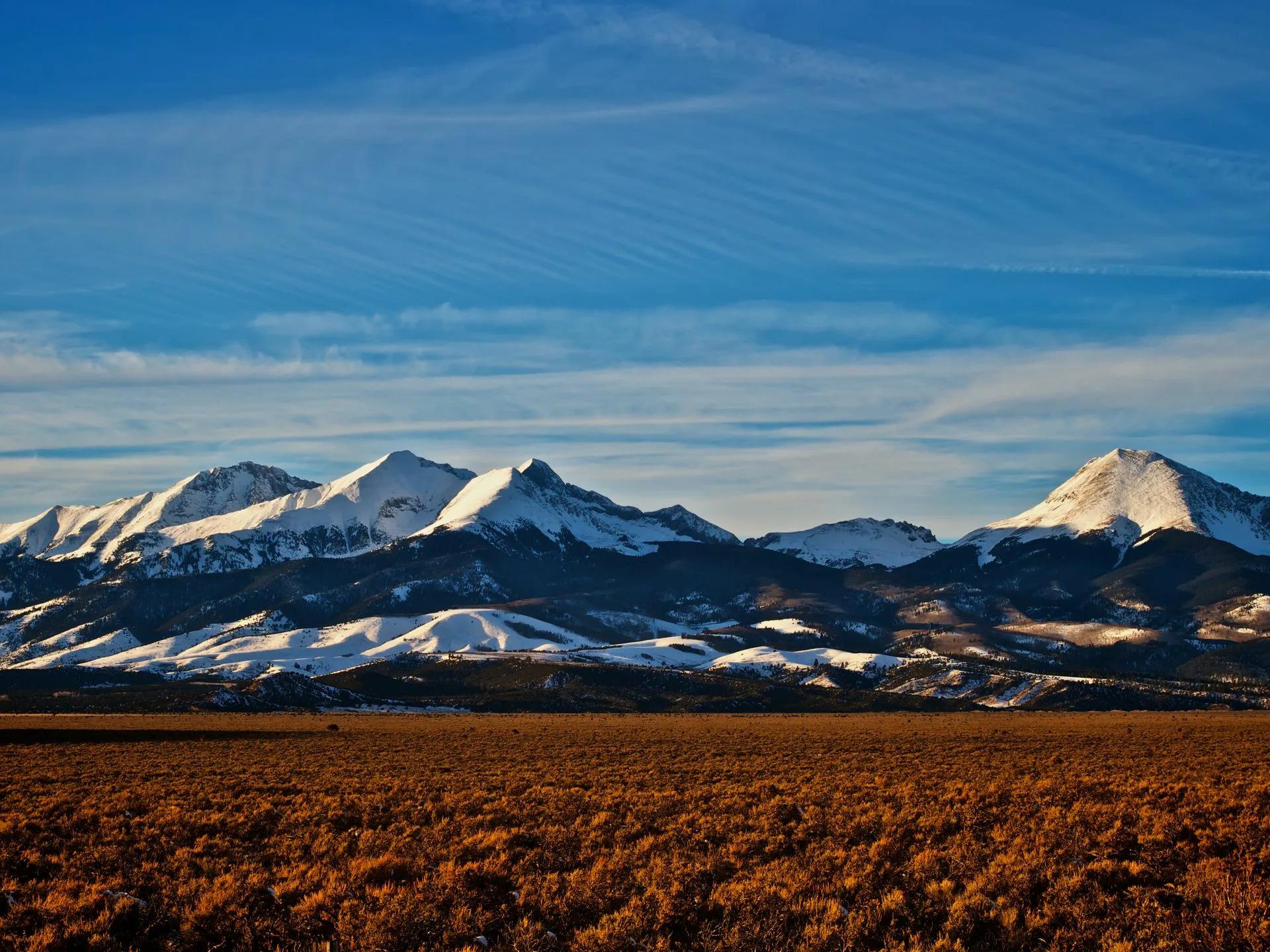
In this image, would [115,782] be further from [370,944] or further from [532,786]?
[370,944]

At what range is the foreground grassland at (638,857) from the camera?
17.0 metres

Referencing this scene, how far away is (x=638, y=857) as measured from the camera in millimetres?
22656

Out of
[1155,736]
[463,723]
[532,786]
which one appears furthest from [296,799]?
[463,723]

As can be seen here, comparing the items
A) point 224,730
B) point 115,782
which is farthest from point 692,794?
point 224,730

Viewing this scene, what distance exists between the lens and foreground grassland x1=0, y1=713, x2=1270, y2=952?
1702 centimetres

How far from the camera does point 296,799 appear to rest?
1292 inches

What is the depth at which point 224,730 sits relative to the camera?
305 ft

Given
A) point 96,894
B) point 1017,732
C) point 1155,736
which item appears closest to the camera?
point 96,894

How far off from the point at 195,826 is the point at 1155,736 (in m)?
71.8

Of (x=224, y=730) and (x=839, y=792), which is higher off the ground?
(x=839, y=792)

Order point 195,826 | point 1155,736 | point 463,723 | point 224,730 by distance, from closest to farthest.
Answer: point 195,826 → point 1155,736 → point 224,730 → point 463,723

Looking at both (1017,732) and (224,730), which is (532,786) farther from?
(224,730)

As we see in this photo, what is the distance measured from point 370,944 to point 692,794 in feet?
64.6

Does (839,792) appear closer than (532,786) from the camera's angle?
Yes
